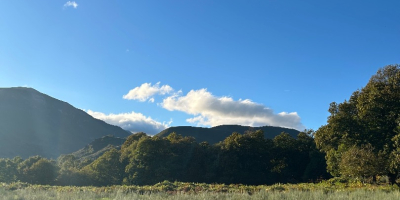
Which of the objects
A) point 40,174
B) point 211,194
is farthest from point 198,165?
point 211,194

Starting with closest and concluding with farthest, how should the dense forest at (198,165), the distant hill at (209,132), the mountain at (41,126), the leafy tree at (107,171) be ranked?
the dense forest at (198,165) → the leafy tree at (107,171) → the distant hill at (209,132) → the mountain at (41,126)

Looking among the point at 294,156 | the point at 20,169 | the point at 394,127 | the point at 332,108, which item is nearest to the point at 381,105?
the point at 394,127

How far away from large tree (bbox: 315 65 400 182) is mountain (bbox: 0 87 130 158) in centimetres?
12366

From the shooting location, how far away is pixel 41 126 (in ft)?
503

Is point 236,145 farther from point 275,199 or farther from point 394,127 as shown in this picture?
point 275,199

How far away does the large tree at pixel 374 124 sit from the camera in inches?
756

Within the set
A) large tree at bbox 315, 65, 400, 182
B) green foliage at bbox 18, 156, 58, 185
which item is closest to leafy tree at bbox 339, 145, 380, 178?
large tree at bbox 315, 65, 400, 182

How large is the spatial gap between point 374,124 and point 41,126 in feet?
533

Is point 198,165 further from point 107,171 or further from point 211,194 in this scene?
point 211,194

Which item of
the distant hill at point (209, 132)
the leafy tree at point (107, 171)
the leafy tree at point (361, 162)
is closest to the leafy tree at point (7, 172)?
the leafy tree at point (107, 171)

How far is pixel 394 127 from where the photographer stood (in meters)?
20.1

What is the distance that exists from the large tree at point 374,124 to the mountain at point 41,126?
124m

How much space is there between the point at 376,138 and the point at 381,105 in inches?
102

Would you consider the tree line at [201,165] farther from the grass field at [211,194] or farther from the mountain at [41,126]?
the mountain at [41,126]
